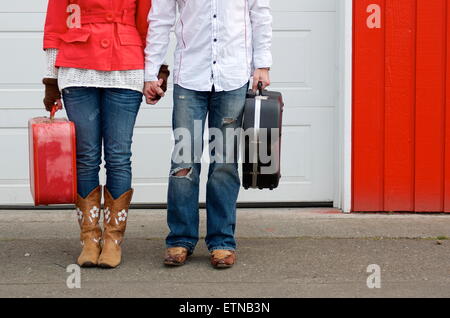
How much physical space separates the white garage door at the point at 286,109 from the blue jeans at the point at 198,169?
1.53 m

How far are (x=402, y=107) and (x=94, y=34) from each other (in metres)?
2.36

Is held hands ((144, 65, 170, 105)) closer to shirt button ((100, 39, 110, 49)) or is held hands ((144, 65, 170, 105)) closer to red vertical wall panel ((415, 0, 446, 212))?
shirt button ((100, 39, 110, 49))

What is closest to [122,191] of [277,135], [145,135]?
[277,135]

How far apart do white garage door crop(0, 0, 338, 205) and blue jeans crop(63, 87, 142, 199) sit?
1553mm

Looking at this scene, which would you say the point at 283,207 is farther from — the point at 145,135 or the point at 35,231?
the point at 35,231

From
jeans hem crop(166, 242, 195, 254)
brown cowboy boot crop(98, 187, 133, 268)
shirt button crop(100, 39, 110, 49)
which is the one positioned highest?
shirt button crop(100, 39, 110, 49)

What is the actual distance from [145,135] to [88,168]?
5.25 ft

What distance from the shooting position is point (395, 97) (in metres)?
5.78

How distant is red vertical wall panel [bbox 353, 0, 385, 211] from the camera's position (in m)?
5.75

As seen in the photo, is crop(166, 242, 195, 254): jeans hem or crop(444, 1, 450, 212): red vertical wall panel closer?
crop(166, 242, 195, 254): jeans hem

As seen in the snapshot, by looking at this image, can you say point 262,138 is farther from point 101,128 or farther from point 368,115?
point 368,115

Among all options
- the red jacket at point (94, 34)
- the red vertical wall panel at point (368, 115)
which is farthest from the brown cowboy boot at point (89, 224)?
the red vertical wall panel at point (368, 115)

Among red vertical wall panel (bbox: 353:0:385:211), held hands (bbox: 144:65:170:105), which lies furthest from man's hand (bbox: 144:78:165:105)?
red vertical wall panel (bbox: 353:0:385:211)

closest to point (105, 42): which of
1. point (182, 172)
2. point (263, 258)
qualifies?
point (182, 172)
